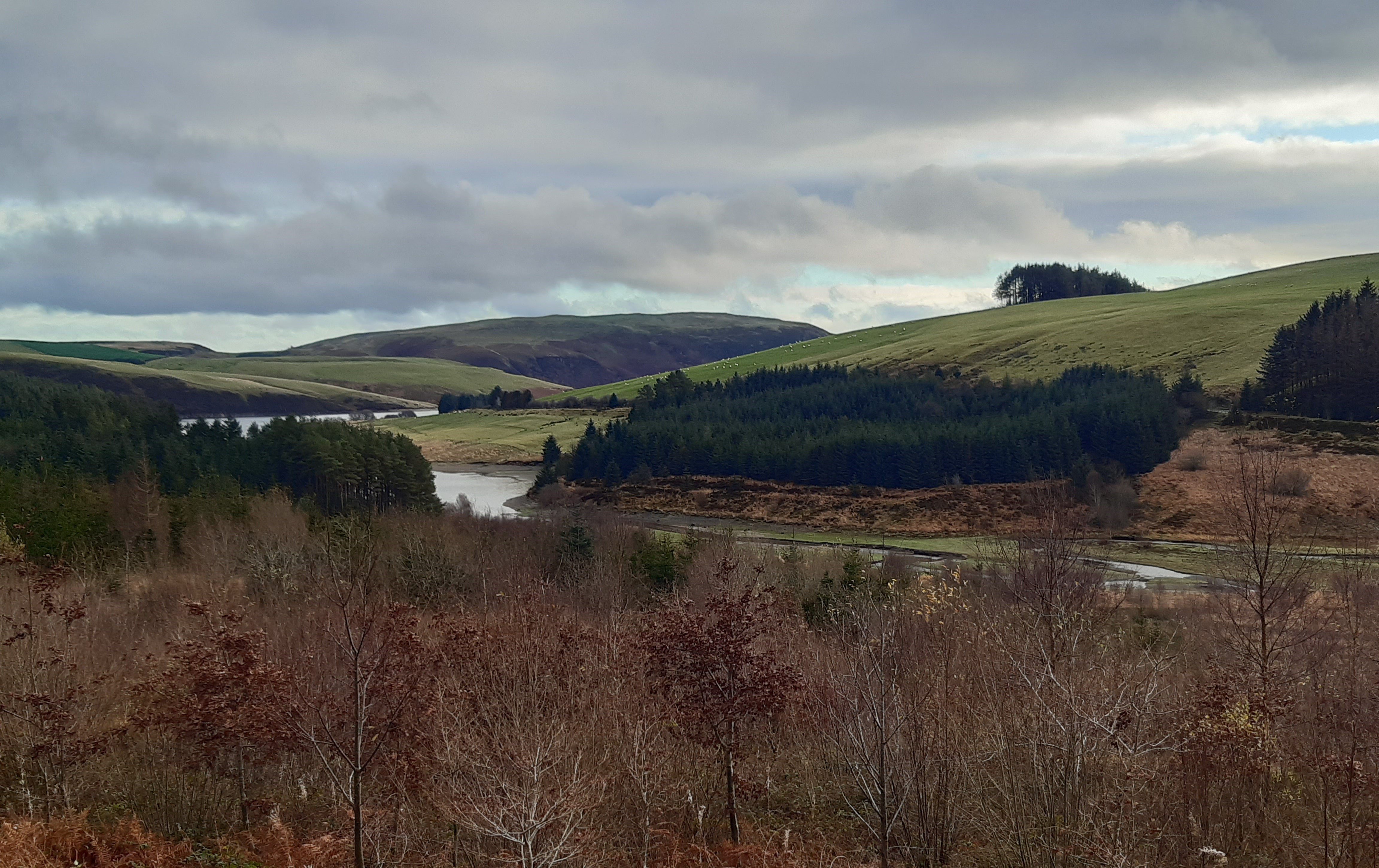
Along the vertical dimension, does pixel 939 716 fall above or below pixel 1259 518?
below

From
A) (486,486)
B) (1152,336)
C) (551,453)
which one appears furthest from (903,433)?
(1152,336)

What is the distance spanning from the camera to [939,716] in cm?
1730

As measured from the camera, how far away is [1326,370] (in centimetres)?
10425

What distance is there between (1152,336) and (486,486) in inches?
4252

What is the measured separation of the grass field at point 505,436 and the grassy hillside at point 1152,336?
4810 cm

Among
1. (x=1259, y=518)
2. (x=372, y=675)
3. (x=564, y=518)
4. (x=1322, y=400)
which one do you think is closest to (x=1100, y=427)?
(x=1322, y=400)

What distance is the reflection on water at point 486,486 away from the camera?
108 meters

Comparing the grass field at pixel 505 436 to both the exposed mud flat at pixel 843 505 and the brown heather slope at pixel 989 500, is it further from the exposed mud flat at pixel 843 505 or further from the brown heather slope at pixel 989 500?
the brown heather slope at pixel 989 500

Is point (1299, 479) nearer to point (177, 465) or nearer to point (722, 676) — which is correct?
point (722, 676)

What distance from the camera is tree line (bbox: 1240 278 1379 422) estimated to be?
10081 centimetres

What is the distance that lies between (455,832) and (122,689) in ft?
45.0

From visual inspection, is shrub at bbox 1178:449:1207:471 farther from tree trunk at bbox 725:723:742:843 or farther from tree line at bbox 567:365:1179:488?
tree trunk at bbox 725:723:742:843

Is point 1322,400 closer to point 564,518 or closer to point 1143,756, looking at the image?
point 564,518

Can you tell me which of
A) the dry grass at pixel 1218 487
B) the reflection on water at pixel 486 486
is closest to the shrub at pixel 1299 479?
the dry grass at pixel 1218 487
